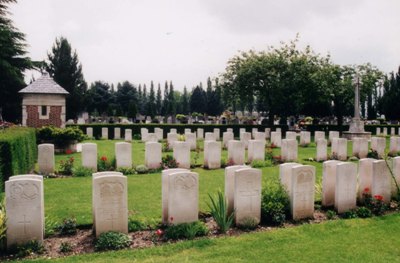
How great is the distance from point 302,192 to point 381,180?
2.37m

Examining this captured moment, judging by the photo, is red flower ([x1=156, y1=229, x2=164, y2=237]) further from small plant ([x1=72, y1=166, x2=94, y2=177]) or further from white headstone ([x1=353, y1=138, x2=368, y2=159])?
white headstone ([x1=353, y1=138, x2=368, y2=159])

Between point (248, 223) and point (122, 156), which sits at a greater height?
point (122, 156)

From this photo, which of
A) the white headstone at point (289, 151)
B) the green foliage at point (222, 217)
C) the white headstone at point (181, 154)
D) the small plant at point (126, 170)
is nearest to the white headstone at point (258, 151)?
the white headstone at point (289, 151)

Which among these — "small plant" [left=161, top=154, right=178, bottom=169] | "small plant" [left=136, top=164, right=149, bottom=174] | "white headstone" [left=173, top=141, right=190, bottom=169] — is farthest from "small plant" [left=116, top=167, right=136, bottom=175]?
"white headstone" [left=173, top=141, right=190, bottom=169]

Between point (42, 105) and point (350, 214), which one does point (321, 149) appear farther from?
point (42, 105)

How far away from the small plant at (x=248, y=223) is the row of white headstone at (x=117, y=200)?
0.15ft

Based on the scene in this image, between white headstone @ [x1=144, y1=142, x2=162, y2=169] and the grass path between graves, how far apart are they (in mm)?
7600

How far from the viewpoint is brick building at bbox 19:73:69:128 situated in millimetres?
24062

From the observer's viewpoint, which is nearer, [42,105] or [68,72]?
[42,105]

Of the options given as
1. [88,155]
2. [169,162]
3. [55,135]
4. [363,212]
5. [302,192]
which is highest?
[55,135]

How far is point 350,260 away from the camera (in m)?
A: 5.79

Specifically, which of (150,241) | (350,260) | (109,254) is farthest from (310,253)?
(109,254)

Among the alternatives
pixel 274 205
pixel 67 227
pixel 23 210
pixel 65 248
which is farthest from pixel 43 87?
pixel 274 205

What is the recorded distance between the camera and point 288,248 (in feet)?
20.6
